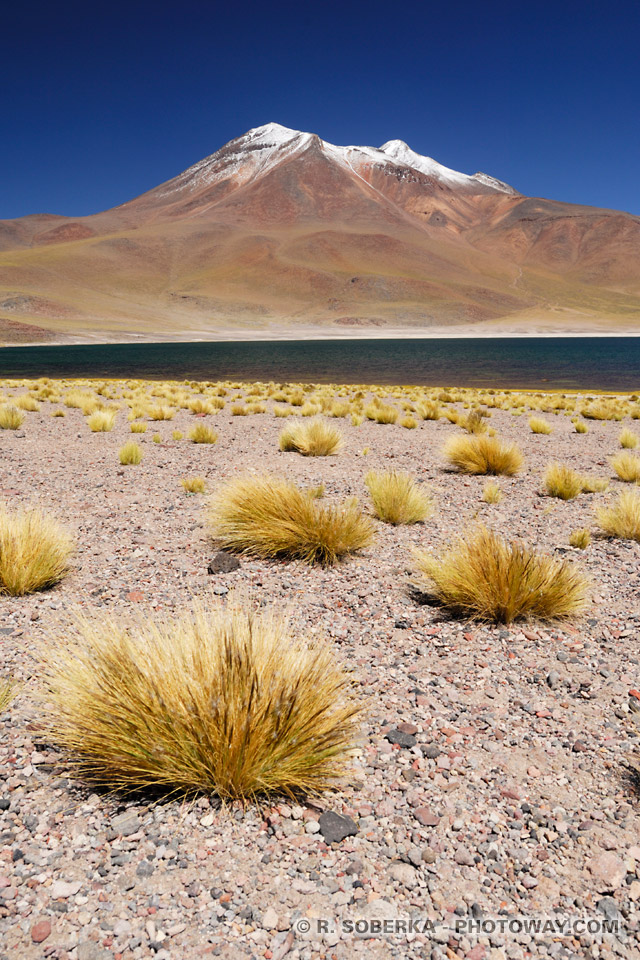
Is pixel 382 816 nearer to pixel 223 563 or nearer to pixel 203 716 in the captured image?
pixel 203 716

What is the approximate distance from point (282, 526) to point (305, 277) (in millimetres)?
134372

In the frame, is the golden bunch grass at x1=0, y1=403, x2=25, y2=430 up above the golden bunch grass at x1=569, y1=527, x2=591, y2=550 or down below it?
above

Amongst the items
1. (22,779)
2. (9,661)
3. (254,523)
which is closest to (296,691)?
(22,779)

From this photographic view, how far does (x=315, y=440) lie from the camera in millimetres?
9484

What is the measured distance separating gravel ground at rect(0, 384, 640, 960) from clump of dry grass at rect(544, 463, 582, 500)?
102 inches

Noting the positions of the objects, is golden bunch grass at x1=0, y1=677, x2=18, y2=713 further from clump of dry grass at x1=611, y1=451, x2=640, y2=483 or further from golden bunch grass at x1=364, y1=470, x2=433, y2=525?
clump of dry grass at x1=611, y1=451, x2=640, y2=483

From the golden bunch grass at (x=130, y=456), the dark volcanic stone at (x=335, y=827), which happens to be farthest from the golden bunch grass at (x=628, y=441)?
the dark volcanic stone at (x=335, y=827)

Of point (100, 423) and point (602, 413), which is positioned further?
point (602, 413)

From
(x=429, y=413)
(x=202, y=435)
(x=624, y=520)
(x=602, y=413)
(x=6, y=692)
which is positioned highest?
(x=602, y=413)

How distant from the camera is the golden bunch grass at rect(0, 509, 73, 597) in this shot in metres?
4.04

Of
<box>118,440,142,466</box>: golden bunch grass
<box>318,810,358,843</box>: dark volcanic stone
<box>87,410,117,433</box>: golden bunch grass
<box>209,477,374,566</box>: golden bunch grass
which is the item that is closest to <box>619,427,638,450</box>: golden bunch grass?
<box>209,477,374,566</box>: golden bunch grass

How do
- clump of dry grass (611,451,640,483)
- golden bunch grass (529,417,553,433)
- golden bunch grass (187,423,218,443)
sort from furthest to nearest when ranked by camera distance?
golden bunch grass (529,417,553,433) → golden bunch grass (187,423,218,443) → clump of dry grass (611,451,640,483)

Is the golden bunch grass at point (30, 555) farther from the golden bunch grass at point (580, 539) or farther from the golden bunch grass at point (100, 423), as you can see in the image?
the golden bunch grass at point (100, 423)

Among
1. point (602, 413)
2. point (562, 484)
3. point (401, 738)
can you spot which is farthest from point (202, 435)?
point (602, 413)
